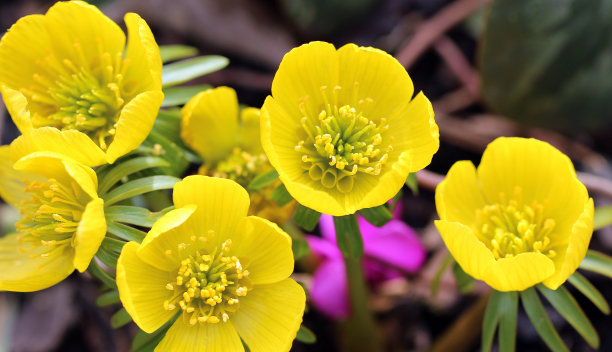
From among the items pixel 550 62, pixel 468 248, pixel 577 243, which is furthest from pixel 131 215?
pixel 550 62

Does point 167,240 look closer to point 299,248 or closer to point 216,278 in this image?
point 216,278

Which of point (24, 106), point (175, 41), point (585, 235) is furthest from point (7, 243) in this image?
point (175, 41)

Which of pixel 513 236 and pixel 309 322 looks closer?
pixel 513 236

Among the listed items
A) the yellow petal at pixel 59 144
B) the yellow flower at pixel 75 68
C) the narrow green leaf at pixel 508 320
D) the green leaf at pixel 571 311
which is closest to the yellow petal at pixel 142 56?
the yellow flower at pixel 75 68

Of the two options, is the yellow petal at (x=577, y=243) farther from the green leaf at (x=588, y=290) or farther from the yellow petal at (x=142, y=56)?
the yellow petal at (x=142, y=56)

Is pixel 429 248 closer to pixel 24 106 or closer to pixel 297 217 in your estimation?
pixel 297 217

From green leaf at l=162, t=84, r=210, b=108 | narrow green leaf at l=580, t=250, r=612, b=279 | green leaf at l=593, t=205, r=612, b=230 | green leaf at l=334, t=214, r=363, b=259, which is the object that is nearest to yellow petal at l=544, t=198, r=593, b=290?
narrow green leaf at l=580, t=250, r=612, b=279
